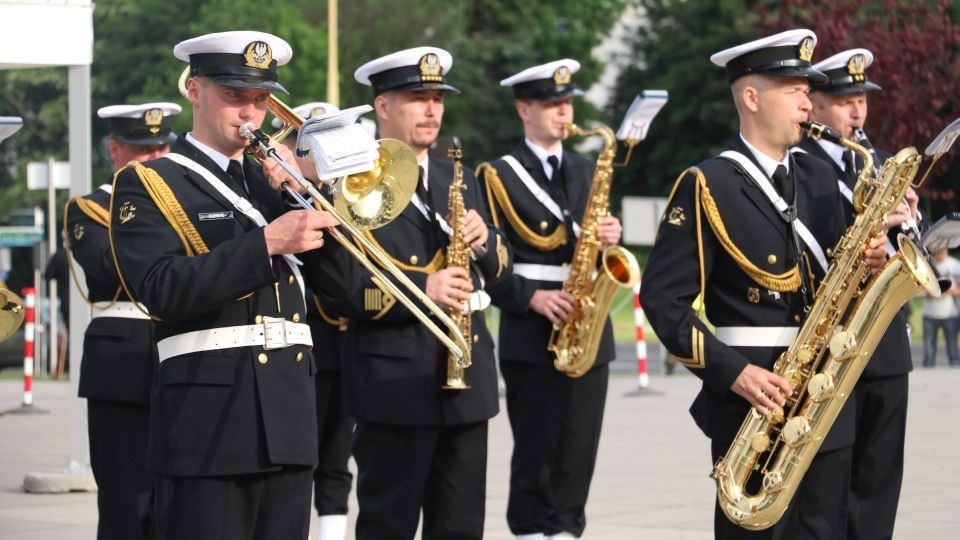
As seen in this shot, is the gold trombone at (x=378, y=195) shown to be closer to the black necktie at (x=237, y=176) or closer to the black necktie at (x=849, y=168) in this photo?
the black necktie at (x=237, y=176)

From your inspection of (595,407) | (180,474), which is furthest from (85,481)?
(180,474)

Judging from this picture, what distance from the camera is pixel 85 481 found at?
12.9 meters

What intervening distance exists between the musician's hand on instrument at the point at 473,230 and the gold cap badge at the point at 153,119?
203 centimetres

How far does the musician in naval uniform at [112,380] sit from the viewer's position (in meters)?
8.51

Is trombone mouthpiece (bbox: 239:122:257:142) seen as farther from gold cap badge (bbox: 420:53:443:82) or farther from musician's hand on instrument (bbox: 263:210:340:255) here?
gold cap badge (bbox: 420:53:443:82)

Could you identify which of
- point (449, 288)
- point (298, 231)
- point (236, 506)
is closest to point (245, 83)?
point (298, 231)

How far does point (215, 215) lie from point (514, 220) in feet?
12.5

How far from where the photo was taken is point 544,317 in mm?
9977

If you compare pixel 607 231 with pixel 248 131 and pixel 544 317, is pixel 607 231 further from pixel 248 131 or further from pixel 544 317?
pixel 248 131

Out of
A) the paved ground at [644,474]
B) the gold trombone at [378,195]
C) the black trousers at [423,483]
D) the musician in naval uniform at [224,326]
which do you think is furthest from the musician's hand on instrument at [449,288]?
the paved ground at [644,474]

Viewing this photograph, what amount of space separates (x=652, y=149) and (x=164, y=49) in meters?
15.2

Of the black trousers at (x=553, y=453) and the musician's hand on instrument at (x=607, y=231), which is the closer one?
the black trousers at (x=553, y=453)

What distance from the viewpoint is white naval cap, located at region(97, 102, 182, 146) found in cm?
945

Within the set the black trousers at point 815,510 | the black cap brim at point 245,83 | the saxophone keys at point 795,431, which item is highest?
the black cap brim at point 245,83
